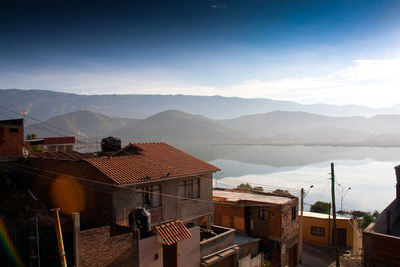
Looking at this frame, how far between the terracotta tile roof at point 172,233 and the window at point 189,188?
299cm

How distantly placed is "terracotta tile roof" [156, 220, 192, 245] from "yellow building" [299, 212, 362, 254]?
21149 millimetres

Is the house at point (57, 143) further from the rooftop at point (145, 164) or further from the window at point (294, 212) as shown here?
the window at point (294, 212)

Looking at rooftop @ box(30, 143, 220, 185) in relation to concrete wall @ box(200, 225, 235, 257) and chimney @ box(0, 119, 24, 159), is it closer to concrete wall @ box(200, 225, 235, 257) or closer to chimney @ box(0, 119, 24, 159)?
chimney @ box(0, 119, 24, 159)

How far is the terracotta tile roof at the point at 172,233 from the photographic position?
1451 centimetres

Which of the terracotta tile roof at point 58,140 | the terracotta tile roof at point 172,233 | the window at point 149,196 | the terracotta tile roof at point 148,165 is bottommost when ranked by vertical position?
the terracotta tile roof at point 172,233

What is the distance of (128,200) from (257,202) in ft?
40.9

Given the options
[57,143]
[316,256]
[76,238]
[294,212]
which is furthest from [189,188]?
[57,143]

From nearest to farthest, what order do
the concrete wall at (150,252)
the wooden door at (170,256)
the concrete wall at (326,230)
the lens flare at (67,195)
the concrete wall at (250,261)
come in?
the concrete wall at (150,252), the wooden door at (170,256), the lens flare at (67,195), the concrete wall at (250,261), the concrete wall at (326,230)

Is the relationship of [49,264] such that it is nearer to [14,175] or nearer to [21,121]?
[14,175]

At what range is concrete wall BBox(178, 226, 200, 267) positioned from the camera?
51.1 feet

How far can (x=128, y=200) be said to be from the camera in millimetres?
15188

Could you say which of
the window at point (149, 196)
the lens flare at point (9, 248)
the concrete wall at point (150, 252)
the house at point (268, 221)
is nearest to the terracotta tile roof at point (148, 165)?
the window at point (149, 196)

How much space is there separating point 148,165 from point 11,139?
349 inches

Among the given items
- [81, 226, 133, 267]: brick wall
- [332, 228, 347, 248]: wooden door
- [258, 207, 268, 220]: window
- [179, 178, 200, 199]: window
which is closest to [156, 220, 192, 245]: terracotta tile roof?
[81, 226, 133, 267]: brick wall
